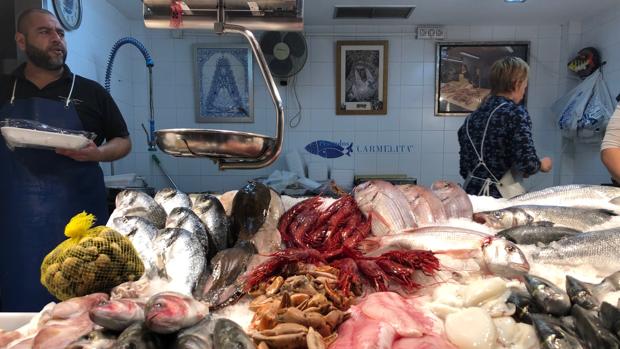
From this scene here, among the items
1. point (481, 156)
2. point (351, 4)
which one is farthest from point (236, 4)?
point (351, 4)

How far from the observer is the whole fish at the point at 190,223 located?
1.40 m

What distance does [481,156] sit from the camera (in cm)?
300

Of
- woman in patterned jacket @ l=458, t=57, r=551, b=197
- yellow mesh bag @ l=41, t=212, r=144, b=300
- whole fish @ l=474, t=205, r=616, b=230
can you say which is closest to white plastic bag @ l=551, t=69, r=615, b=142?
woman in patterned jacket @ l=458, t=57, r=551, b=197

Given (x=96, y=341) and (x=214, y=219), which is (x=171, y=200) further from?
(x=96, y=341)

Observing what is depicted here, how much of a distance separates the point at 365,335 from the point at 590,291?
64cm

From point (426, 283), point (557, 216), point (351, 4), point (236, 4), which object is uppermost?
point (351, 4)

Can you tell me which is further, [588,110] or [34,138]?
[588,110]

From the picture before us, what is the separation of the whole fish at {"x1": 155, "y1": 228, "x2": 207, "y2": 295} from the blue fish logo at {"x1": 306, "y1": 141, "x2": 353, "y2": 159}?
402 centimetres

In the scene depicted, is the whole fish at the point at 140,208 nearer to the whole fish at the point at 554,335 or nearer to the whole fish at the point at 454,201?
the whole fish at the point at 454,201

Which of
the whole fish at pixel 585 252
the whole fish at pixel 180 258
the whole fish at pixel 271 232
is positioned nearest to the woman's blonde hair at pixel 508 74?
the whole fish at pixel 585 252

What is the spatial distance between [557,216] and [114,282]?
169cm

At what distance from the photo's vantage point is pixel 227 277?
123 centimetres

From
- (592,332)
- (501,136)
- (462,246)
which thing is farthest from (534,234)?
(501,136)

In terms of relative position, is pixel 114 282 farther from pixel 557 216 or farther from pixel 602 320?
pixel 557 216
